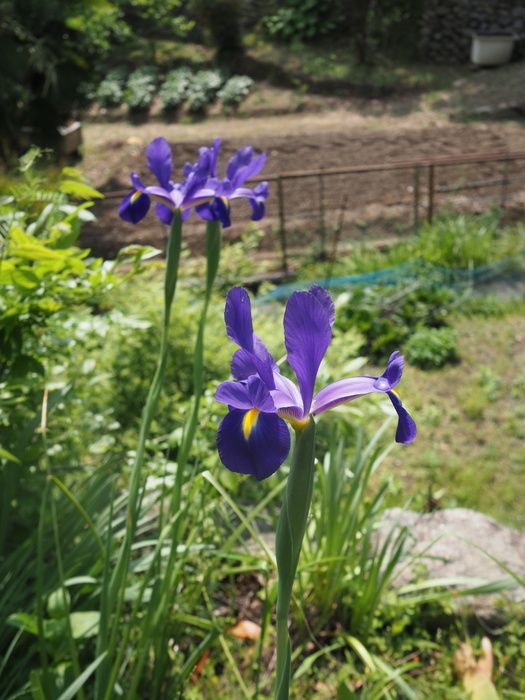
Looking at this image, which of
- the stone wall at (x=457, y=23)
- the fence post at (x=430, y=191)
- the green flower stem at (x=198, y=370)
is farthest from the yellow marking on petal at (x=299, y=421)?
the stone wall at (x=457, y=23)

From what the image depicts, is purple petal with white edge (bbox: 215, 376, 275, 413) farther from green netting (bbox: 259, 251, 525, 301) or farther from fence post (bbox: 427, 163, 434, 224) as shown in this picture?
fence post (bbox: 427, 163, 434, 224)

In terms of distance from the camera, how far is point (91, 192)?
1.50 metres

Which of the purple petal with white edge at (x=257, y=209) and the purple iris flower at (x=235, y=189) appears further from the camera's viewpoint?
the purple petal with white edge at (x=257, y=209)

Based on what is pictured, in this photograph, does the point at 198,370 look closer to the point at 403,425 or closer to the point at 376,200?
the point at 403,425

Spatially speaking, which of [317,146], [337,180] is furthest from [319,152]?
[337,180]

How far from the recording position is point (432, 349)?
3.78 meters

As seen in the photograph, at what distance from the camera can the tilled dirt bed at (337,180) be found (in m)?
5.96

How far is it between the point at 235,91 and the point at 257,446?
1112 centimetres

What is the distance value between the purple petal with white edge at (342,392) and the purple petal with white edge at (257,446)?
0.10 metres

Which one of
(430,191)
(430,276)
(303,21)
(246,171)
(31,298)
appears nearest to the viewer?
(31,298)

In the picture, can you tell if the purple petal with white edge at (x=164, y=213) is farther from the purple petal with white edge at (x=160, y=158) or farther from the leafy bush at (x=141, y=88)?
the leafy bush at (x=141, y=88)

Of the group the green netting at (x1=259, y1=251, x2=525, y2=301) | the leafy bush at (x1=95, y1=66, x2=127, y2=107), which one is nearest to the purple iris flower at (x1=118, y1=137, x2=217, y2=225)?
the green netting at (x1=259, y1=251, x2=525, y2=301)

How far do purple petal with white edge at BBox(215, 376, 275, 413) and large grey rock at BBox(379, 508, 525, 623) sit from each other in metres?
1.32

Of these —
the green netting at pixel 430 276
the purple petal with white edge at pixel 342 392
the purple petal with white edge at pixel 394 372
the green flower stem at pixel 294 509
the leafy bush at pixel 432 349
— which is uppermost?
the purple petal with white edge at pixel 394 372
